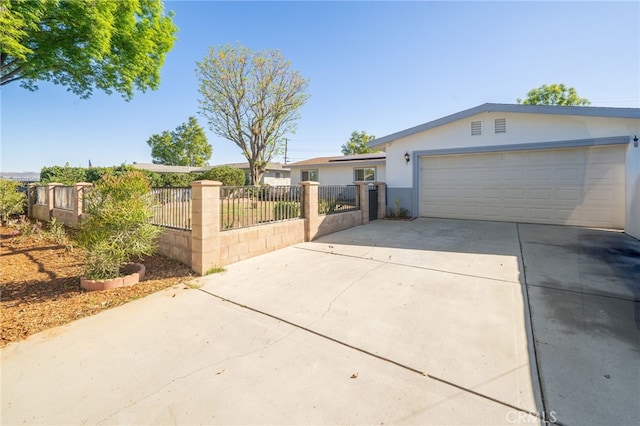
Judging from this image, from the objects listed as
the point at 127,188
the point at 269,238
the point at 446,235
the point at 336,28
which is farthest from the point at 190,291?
the point at 336,28

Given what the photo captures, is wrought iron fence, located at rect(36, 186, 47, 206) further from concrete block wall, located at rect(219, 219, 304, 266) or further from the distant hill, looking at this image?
concrete block wall, located at rect(219, 219, 304, 266)

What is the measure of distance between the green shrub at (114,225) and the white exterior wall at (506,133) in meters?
9.67

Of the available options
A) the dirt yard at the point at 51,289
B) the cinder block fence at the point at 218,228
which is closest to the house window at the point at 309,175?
the cinder block fence at the point at 218,228

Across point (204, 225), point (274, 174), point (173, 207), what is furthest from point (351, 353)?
point (274, 174)

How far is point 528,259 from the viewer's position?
5.50m

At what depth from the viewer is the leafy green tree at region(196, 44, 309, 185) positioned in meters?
16.2

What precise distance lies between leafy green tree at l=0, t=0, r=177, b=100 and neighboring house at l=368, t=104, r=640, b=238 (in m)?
8.95

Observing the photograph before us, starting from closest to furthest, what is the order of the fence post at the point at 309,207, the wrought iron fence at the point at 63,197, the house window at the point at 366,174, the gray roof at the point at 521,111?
1. the fence post at the point at 309,207
2. the gray roof at the point at 521,111
3. the wrought iron fence at the point at 63,197
4. the house window at the point at 366,174

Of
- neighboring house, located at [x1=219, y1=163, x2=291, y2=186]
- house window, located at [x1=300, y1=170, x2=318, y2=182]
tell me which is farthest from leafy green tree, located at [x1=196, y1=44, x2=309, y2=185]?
neighboring house, located at [x1=219, y1=163, x2=291, y2=186]

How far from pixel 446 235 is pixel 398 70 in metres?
6.93

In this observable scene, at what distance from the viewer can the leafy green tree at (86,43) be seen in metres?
5.69

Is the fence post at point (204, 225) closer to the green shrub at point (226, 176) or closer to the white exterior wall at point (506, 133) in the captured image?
the white exterior wall at point (506, 133)

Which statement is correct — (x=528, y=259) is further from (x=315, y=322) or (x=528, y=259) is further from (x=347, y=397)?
(x=347, y=397)

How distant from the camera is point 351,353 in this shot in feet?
8.55
